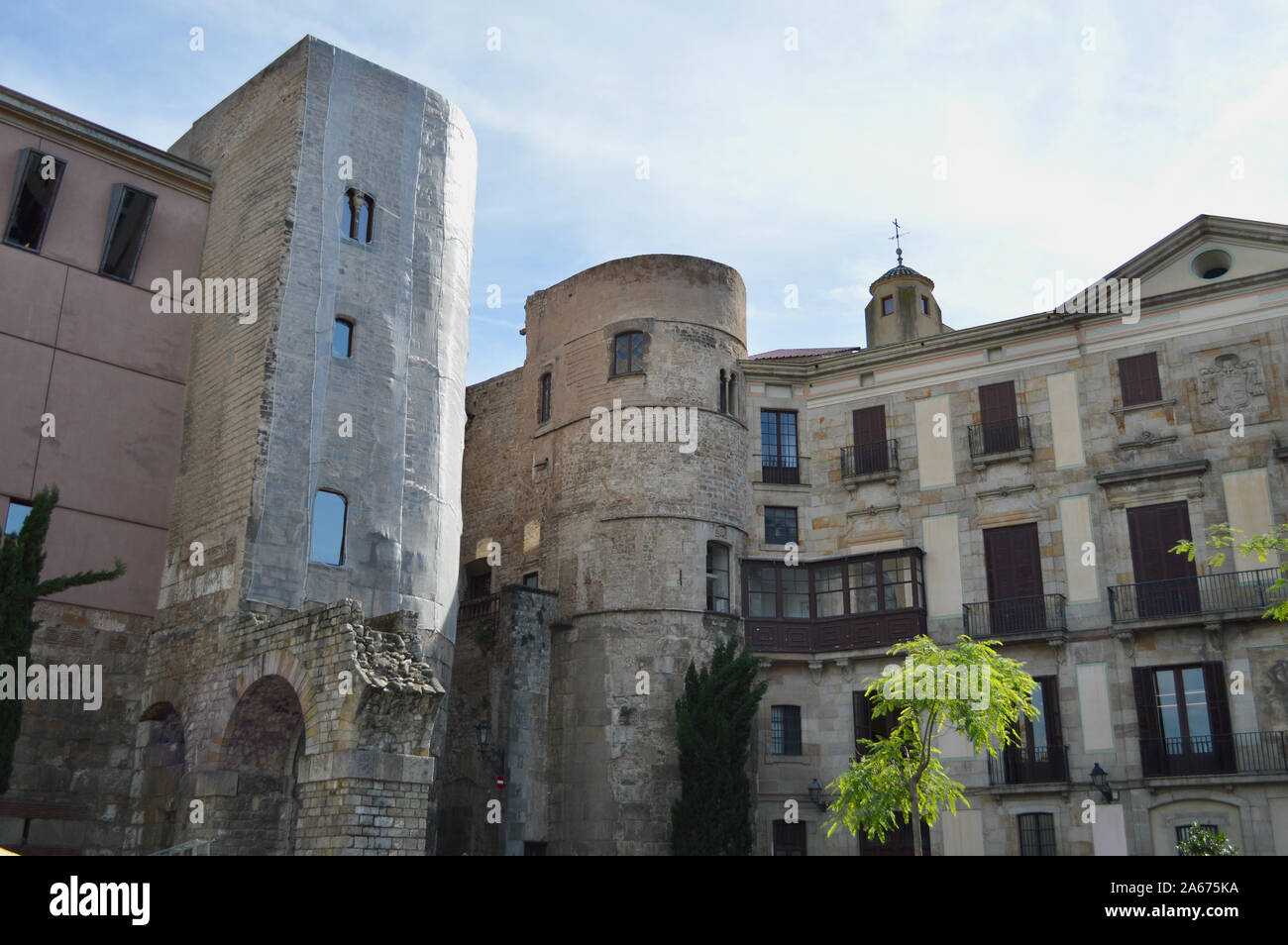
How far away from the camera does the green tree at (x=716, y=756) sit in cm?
2588

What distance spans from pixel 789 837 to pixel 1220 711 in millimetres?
9574

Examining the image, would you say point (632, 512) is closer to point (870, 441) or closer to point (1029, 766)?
point (870, 441)

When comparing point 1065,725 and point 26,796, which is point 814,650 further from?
point 26,796

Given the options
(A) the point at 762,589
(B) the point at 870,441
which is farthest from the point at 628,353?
(A) the point at 762,589

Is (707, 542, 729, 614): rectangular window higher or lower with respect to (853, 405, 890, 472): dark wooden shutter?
lower

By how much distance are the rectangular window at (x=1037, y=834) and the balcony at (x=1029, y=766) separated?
735 mm

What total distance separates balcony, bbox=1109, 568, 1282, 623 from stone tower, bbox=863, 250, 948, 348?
13.2 m

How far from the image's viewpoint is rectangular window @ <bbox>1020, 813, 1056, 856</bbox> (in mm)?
25547

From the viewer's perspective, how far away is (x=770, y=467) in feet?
102

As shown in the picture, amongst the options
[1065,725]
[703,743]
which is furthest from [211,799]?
[1065,725]

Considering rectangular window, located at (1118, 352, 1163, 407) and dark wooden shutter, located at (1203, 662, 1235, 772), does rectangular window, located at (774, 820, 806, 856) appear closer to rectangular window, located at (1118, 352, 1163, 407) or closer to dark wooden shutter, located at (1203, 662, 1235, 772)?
dark wooden shutter, located at (1203, 662, 1235, 772)

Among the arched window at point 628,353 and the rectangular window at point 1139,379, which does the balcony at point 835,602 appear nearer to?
the arched window at point 628,353

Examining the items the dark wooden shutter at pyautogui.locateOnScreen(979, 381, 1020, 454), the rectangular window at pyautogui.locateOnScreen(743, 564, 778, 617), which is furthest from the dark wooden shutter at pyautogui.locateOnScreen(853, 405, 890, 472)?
the rectangular window at pyautogui.locateOnScreen(743, 564, 778, 617)
